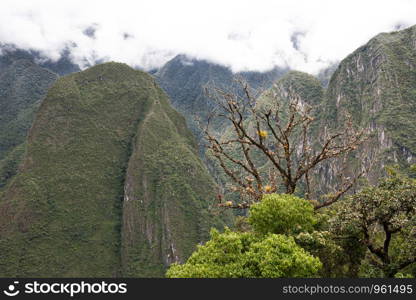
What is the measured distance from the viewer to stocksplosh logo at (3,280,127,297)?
210 inches

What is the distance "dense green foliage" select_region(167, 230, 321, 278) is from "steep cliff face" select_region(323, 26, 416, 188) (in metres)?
86.3

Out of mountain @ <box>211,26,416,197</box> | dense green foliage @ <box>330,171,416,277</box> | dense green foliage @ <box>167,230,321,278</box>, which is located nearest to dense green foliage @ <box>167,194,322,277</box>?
dense green foliage @ <box>167,230,321,278</box>

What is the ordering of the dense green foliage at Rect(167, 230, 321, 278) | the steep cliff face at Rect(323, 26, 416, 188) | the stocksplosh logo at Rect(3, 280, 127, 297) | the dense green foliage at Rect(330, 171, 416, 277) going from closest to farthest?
the stocksplosh logo at Rect(3, 280, 127, 297), the dense green foliage at Rect(167, 230, 321, 278), the dense green foliage at Rect(330, 171, 416, 277), the steep cliff face at Rect(323, 26, 416, 188)

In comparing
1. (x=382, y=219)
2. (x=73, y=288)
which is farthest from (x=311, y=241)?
→ (x=73, y=288)

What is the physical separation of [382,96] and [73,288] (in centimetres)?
11304

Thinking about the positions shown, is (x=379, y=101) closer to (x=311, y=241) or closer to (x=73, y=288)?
(x=311, y=241)

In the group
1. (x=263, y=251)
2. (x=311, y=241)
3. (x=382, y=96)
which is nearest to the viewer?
(x=263, y=251)

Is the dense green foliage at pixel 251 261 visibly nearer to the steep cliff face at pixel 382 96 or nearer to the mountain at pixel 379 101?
the mountain at pixel 379 101

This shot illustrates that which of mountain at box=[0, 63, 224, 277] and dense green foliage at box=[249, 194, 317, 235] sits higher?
mountain at box=[0, 63, 224, 277]

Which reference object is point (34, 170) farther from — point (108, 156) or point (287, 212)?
point (287, 212)

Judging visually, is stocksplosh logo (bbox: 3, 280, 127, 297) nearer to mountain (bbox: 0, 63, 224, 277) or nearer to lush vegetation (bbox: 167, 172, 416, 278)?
lush vegetation (bbox: 167, 172, 416, 278)

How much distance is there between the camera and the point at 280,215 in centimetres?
762

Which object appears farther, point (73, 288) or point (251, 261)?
point (251, 261)

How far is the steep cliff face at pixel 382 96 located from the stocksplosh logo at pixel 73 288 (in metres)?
88.5
